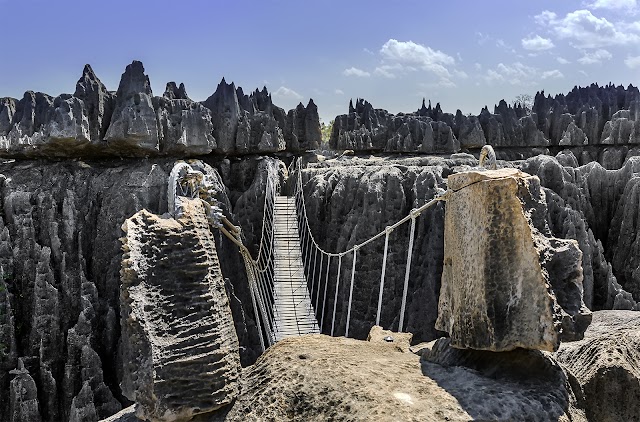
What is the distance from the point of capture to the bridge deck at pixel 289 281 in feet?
25.9

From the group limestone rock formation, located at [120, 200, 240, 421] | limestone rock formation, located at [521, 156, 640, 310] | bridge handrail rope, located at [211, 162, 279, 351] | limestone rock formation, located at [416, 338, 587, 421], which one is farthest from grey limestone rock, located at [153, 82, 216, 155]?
limestone rock formation, located at [416, 338, 587, 421]

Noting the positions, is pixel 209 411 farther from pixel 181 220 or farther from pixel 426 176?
pixel 426 176

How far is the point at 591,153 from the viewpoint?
Answer: 19156mm

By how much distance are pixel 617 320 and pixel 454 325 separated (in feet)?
9.27

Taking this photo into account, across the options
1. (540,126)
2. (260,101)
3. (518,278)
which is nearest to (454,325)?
(518,278)

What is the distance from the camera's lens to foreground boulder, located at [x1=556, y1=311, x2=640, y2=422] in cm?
345

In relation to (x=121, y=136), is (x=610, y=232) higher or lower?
lower

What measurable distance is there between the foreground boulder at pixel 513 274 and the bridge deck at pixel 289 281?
4767mm

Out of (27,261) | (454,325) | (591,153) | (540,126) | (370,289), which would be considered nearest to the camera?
(454,325)

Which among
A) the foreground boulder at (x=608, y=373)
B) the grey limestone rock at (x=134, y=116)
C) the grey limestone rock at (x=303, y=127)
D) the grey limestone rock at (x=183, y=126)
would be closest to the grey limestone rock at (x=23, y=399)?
the grey limestone rock at (x=134, y=116)

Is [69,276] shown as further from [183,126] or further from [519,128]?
[519,128]

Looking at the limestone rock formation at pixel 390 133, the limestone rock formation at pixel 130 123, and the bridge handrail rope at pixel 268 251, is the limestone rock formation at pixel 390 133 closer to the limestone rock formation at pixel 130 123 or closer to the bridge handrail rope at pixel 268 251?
the limestone rock formation at pixel 130 123

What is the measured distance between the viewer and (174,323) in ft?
8.75

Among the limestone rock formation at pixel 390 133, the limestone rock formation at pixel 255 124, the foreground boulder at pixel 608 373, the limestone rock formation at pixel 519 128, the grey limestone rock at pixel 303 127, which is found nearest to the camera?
the foreground boulder at pixel 608 373
